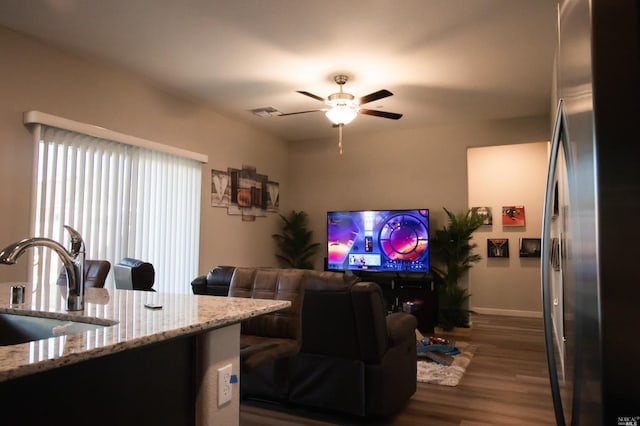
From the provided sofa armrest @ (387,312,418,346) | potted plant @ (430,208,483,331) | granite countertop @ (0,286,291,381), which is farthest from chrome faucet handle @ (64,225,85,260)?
potted plant @ (430,208,483,331)

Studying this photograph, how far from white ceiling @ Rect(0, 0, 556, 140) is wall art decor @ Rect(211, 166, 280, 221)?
3.64 ft

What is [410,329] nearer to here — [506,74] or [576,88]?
[576,88]

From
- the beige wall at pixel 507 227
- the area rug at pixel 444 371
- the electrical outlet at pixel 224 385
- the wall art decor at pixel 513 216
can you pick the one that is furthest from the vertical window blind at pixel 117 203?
the wall art decor at pixel 513 216

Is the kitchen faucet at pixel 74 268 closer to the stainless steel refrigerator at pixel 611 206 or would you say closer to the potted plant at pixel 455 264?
the stainless steel refrigerator at pixel 611 206

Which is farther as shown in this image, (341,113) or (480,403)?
(341,113)

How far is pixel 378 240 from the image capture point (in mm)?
6148

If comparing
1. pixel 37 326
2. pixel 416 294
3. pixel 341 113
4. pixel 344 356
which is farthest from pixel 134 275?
pixel 416 294

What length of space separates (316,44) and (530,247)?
489cm

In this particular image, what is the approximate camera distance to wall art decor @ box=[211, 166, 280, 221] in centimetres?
567

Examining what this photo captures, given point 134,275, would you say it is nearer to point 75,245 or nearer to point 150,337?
point 75,245

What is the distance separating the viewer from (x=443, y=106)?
5.34 metres

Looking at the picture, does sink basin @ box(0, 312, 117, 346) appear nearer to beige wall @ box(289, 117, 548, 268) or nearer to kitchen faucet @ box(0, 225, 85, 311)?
kitchen faucet @ box(0, 225, 85, 311)

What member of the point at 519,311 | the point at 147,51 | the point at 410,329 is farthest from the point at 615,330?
the point at 519,311

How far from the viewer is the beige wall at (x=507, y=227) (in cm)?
671
